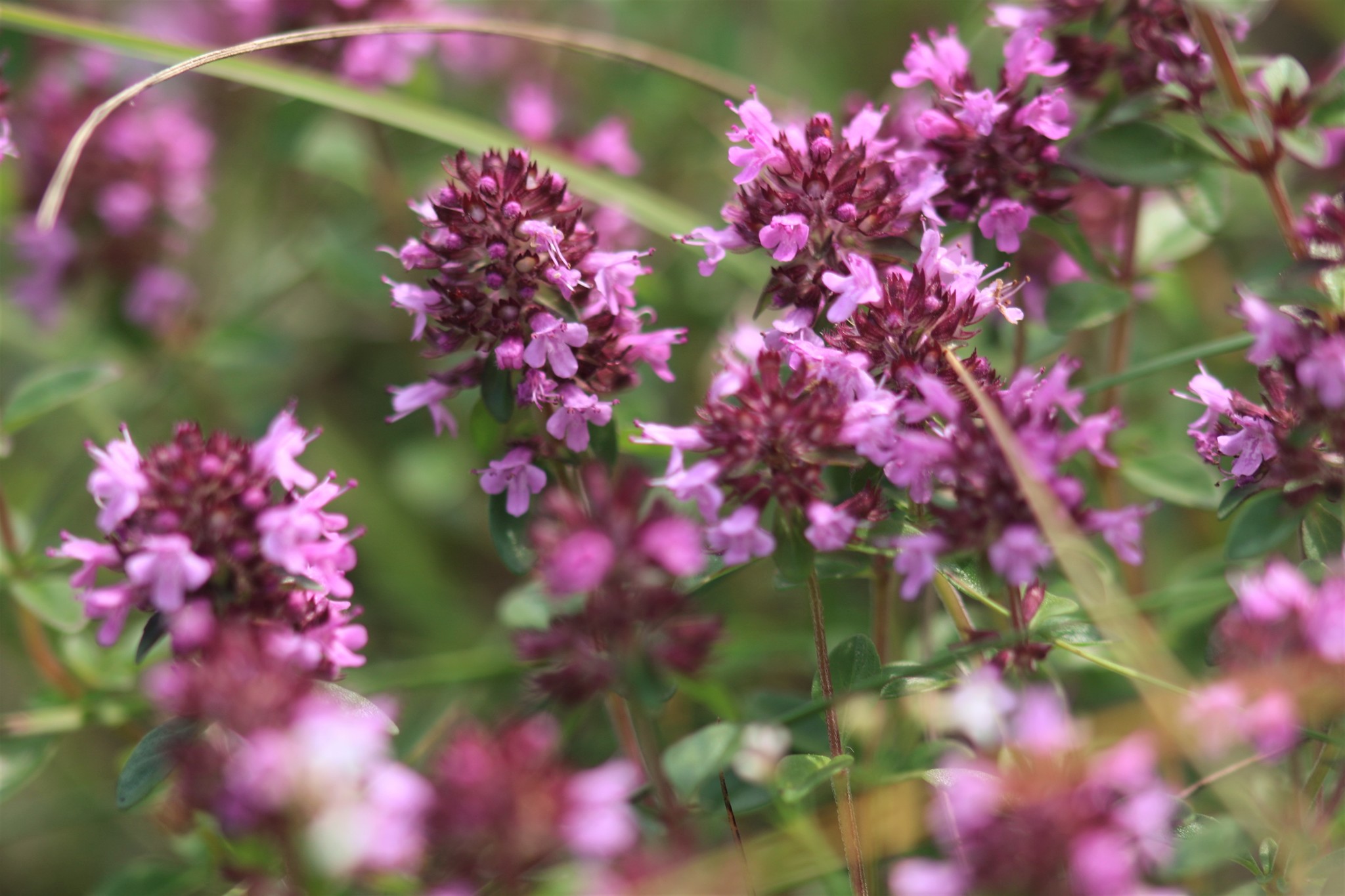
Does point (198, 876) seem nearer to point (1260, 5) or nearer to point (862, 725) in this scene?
point (862, 725)

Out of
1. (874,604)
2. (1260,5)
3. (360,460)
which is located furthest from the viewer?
(360,460)

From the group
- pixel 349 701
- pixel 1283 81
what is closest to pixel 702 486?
pixel 349 701

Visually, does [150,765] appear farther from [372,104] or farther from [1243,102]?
[1243,102]

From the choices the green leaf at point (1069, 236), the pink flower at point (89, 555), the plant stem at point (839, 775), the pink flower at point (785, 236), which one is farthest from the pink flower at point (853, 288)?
the pink flower at point (89, 555)

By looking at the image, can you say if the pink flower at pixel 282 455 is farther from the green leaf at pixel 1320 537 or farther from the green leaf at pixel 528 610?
the green leaf at pixel 1320 537

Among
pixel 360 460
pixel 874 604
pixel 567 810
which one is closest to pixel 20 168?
pixel 360 460

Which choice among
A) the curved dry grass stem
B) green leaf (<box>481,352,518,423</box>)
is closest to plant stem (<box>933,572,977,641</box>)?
green leaf (<box>481,352,518,423</box>)
